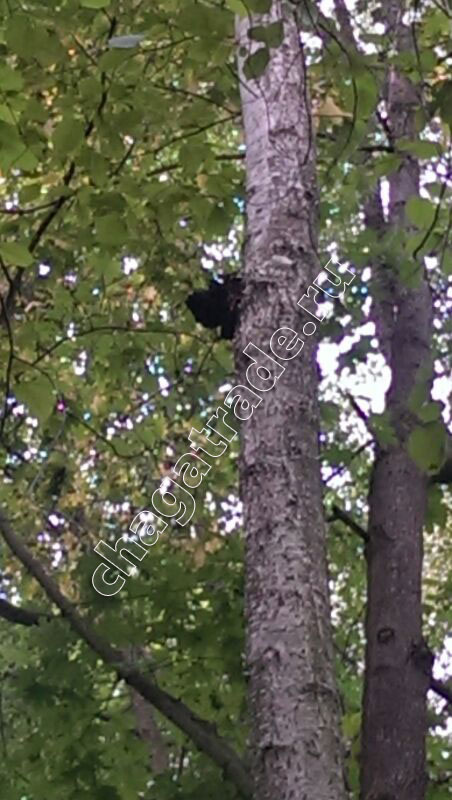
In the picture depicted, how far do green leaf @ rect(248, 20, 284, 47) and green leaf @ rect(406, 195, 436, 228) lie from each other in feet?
1.93

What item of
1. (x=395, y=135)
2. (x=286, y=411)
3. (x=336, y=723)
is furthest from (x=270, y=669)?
(x=395, y=135)

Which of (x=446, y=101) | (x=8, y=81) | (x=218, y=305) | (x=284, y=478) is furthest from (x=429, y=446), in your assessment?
(x=8, y=81)

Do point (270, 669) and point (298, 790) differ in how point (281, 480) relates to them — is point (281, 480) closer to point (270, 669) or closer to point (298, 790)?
point (270, 669)

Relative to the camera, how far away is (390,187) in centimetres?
459

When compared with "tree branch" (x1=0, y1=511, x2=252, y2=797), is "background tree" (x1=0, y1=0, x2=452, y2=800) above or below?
above

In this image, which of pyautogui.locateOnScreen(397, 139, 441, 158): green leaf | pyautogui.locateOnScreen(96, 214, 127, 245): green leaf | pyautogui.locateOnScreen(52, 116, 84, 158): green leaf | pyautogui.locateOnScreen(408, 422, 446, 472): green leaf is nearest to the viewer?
pyautogui.locateOnScreen(408, 422, 446, 472): green leaf

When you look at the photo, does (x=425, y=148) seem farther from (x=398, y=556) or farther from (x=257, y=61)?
(x=398, y=556)

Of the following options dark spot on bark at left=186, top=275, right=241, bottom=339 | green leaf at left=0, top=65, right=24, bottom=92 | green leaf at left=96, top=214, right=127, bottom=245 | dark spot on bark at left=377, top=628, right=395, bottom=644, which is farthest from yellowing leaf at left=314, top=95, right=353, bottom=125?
dark spot on bark at left=377, top=628, right=395, bottom=644

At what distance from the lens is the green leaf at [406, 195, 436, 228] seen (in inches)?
97.9

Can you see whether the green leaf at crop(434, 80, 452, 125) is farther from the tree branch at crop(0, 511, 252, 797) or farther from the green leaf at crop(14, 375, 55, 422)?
the tree branch at crop(0, 511, 252, 797)

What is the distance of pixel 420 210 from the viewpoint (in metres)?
2.50

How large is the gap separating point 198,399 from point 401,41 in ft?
5.42

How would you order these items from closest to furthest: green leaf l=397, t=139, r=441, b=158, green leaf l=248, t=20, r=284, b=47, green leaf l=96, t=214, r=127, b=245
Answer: green leaf l=248, t=20, r=284, b=47 → green leaf l=397, t=139, r=441, b=158 → green leaf l=96, t=214, r=127, b=245

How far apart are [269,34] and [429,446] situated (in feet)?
2.53
